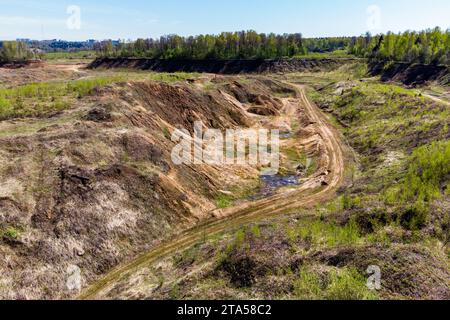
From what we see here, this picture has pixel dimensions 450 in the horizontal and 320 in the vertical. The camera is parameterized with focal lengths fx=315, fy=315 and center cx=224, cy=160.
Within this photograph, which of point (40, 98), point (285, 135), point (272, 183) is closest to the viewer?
point (272, 183)

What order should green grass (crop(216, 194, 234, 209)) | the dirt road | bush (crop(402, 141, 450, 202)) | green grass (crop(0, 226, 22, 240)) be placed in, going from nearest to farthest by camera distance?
green grass (crop(0, 226, 22, 240)) → the dirt road → bush (crop(402, 141, 450, 202)) → green grass (crop(216, 194, 234, 209))

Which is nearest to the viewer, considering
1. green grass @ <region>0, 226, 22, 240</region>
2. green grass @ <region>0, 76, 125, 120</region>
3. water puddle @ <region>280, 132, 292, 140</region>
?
green grass @ <region>0, 226, 22, 240</region>

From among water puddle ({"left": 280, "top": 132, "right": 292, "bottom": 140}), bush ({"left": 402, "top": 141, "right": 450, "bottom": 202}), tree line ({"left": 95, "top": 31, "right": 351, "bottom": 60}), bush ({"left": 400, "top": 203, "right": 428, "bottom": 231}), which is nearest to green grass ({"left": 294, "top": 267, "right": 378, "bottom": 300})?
bush ({"left": 400, "top": 203, "right": 428, "bottom": 231})

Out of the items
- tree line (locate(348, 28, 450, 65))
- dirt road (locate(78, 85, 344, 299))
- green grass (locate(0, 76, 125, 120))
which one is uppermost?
tree line (locate(348, 28, 450, 65))

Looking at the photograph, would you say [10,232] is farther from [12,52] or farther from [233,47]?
[12,52]

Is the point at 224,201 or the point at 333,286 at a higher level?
the point at 333,286

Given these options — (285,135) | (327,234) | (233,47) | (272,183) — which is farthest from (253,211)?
(233,47)

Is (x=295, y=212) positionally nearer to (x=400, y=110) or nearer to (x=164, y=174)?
(x=164, y=174)

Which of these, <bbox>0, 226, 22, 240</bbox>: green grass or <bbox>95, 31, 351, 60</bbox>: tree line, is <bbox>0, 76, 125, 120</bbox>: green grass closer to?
<bbox>0, 226, 22, 240</bbox>: green grass

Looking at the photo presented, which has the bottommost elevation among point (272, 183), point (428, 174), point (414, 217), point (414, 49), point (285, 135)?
point (272, 183)
